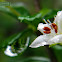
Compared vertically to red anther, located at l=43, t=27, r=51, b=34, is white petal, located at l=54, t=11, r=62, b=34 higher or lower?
higher

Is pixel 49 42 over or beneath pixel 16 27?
beneath

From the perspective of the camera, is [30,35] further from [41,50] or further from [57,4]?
[57,4]

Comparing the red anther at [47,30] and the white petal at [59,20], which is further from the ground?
the white petal at [59,20]

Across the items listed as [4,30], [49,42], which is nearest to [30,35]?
[49,42]

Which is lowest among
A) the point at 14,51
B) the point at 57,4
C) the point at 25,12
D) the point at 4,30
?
the point at 14,51

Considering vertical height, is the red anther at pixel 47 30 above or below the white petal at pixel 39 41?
above

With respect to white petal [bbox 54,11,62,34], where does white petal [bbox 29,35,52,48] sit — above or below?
below

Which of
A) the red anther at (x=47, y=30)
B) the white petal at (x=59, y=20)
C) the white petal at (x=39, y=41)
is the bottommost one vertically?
the white petal at (x=39, y=41)

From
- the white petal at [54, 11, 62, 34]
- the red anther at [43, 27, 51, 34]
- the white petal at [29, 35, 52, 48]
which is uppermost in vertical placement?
the white petal at [54, 11, 62, 34]
